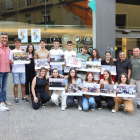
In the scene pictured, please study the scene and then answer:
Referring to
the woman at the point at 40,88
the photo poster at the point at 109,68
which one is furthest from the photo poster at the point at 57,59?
the photo poster at the point at 109,68

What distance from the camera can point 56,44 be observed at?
20.9 ft

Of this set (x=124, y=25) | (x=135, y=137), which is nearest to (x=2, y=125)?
(x=135, y=137)

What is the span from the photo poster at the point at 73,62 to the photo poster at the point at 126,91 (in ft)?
4.97

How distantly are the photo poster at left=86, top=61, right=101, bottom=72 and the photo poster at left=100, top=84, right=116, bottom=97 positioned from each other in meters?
0.69

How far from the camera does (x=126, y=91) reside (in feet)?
17.5

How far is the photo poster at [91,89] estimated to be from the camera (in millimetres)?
5492

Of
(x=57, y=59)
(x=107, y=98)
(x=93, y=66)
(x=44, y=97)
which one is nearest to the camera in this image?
(x=107, y=98)

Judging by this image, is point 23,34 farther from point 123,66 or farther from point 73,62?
point 123,66

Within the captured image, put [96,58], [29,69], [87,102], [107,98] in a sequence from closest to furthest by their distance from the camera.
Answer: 1. [87,102]
2. [107,98]
3. [96,58]
4. [29,69]

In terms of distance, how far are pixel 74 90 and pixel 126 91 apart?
150 centimetres

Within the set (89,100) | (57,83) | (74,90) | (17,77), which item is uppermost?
(17,77)

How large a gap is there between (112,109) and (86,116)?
3.04 ft

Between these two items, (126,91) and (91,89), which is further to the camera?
(91,89)

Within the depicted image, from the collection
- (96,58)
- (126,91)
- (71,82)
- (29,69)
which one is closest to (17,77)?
(29,69)
